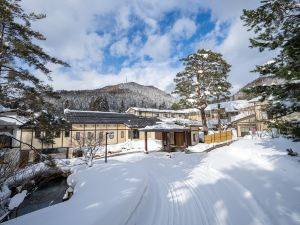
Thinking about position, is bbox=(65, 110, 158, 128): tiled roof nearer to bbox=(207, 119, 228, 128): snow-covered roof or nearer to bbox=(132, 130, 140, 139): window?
bbox=(132, 130, 140, 139): window

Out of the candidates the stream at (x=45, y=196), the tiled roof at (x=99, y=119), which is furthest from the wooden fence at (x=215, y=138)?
the stream at (x=45, y=196)

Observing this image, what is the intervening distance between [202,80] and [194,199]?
66.4 feet

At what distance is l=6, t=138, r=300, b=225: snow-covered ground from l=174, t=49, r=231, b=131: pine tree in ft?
47.1

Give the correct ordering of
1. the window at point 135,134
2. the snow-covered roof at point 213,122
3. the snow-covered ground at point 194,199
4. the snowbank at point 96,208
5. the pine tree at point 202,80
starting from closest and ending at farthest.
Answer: the snowbank at point 96,208, the snow-covered ground at point 194,199, the pine tree at point 202,80, the window at point 135,134, the snow-covered roof at point 213,122

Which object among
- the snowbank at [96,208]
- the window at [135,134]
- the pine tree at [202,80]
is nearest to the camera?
the snowbank at [96,208]

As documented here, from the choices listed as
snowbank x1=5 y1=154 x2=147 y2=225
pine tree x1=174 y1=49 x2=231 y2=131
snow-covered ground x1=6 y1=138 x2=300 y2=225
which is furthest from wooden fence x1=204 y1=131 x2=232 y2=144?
snowbank x1=5 y1=154 x2=147 y2=225

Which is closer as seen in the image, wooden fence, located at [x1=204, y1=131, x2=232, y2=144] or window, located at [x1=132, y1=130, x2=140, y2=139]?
wooden fence, located at [x1=204, y1=131, x2=232, y2=144]

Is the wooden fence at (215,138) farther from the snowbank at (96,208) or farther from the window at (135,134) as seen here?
the snowbank at (96,208)

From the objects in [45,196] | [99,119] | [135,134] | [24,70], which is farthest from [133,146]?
[24,70]

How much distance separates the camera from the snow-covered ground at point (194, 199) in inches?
249

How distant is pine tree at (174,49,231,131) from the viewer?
84.0ft

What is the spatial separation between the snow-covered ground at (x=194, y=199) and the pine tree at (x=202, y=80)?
14.3 metres

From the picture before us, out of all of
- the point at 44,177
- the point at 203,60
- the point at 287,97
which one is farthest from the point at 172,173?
the point at 203,60

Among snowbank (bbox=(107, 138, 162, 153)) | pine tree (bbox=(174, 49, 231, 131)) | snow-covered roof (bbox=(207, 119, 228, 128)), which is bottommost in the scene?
snowbank (bbox=(107, 138, 162, 153))
